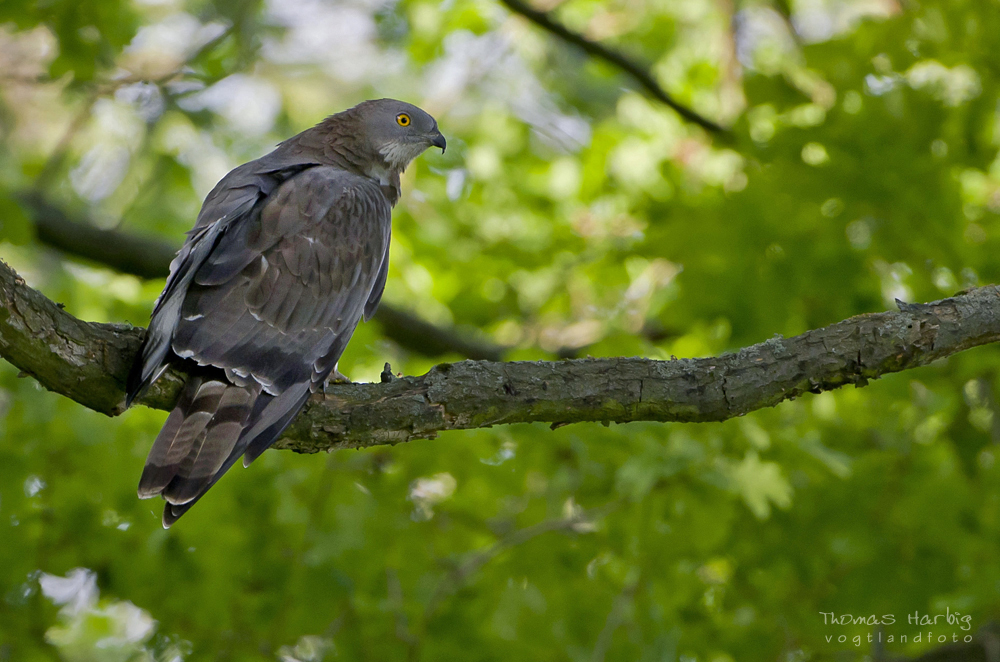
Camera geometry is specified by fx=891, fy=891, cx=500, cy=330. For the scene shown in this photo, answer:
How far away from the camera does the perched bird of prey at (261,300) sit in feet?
9.82

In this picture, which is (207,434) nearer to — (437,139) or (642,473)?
(642,473)

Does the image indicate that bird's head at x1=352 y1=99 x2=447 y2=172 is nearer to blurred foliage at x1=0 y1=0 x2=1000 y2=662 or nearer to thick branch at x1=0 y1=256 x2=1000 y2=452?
blurred foliage at x1=0 y1=0 x2=1000 y2=662

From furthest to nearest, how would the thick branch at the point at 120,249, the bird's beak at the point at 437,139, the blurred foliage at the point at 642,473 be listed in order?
the thick branch at the point at 120,249 < the bird's beak at the point at 437,139 < the blurred foliage at the point at 642,473

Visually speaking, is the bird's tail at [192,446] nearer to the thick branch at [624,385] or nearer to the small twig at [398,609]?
the thick branch at [624,385]

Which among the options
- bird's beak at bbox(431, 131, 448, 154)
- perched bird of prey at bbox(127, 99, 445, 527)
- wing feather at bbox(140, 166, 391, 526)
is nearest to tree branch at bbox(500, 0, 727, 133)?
bird's beak at bbox(431, 131, 448, 154)

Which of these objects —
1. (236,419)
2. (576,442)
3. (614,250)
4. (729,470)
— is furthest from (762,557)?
(236,419)

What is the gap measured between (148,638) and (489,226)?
4009 mm

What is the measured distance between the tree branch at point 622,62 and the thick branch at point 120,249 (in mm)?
2620

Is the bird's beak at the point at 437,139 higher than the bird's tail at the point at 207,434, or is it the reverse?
the bird's beak at the point at 437,139

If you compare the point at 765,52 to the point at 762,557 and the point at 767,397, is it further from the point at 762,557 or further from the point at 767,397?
the point at 767,397

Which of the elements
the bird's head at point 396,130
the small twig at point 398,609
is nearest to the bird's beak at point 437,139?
the bird's head at point 396,130

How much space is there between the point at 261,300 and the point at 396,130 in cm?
172

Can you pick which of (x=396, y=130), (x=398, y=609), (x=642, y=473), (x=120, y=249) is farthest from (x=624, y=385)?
(x=120, y=249)

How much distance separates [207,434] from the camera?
302 cm
